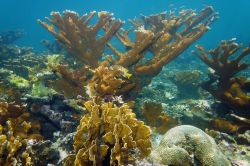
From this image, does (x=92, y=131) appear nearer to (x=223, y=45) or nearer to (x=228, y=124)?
(x=228, y=124)

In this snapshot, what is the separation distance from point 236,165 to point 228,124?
1.59 m

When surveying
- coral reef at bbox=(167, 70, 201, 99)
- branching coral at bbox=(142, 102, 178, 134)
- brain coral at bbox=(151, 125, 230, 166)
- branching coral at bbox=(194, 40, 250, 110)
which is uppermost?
coral reef at bbox=(167, 70, 201, 99)

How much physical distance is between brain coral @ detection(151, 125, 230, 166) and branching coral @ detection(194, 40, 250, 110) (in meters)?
2.38

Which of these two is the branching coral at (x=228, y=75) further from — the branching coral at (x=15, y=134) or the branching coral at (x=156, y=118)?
the branching coral at (x=15, y=134)

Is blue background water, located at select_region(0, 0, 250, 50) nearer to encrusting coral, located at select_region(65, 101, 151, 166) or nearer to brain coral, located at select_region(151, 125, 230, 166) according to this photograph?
brain coral, located at select_region(151, 125, 230, 166)

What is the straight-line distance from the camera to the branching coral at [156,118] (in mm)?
5727

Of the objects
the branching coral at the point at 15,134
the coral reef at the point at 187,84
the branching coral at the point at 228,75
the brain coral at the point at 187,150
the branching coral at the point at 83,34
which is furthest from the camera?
the coral reef at the point at 187,84

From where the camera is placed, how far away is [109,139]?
132 inches

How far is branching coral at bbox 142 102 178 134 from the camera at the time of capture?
573 centimetres

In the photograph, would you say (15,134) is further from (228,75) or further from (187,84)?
(187,84)

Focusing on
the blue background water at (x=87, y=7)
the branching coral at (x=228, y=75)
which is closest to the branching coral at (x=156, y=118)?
the branching coral at (x=228, y=75)

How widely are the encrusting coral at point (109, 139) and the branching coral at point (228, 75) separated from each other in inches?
126

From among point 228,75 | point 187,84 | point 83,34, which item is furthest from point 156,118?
point 187,84

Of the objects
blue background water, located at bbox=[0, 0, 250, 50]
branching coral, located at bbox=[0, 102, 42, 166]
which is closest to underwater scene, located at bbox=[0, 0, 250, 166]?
branching coral, located at bbox=[0, 102, 42, 166]
